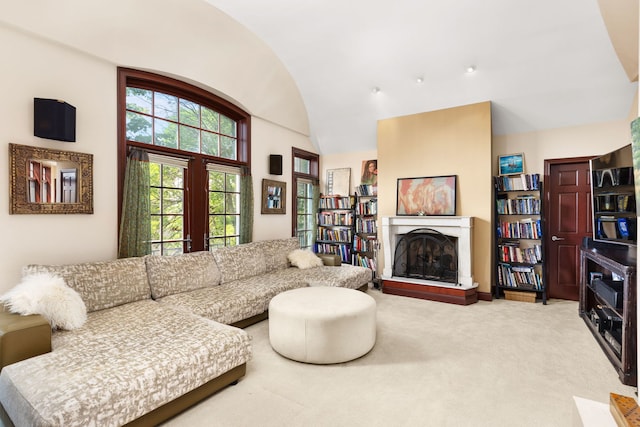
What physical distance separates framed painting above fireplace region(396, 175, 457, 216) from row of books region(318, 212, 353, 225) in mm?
1039

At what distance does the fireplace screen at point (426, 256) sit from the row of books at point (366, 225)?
2.15 feet

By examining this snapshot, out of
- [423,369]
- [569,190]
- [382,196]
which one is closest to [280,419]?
[423,369]

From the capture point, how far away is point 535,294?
14.7 feet

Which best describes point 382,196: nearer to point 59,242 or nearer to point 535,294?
point 535,294

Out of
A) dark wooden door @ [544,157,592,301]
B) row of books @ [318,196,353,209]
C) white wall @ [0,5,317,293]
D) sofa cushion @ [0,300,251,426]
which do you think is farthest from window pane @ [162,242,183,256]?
dark wooden door @ [544,157,592,301]

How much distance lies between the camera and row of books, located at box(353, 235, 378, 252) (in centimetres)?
577

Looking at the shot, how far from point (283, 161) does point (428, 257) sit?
9.42 feet

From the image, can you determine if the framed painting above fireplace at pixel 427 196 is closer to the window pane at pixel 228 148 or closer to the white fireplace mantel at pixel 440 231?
the white fireplace mantel at pixel 440 231

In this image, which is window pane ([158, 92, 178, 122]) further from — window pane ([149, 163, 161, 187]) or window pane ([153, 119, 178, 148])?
window pane ([149, 163, 161, 187])

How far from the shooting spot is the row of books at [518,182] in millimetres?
A: 4534

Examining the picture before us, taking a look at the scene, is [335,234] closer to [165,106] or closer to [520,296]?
[520,296]

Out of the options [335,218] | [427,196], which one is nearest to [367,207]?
[335,218]

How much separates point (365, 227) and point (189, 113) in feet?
11.2

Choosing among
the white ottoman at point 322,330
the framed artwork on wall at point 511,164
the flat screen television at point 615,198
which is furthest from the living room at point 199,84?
the white ottoman at point 322,330
